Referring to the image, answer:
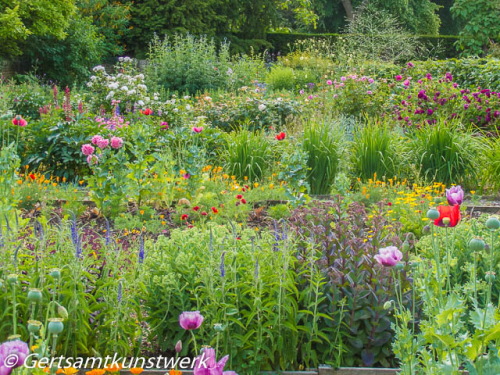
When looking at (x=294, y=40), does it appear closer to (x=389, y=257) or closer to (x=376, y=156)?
(x=376, y=156)

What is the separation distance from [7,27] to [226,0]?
367 inches

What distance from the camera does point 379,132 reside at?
20.1ft

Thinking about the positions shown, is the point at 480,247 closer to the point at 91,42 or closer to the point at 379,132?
the point at 379,132

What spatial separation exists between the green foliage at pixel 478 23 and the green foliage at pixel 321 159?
15301 mm

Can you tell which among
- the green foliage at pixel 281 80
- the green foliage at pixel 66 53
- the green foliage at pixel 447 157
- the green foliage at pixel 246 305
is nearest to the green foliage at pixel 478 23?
the green foliage at pixel 281 80

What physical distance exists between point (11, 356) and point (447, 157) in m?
5.62

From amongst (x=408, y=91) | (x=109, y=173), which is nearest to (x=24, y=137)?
(x=109, y=173)

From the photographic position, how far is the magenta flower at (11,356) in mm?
1185

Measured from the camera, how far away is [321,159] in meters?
5.88

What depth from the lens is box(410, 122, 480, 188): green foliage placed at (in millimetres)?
6027

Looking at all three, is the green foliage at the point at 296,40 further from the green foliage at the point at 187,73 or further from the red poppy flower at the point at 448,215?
the red poppy flower at the point at 448,215

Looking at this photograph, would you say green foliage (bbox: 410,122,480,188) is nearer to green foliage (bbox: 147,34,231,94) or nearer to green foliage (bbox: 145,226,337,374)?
green foliage (bbox: 145,226,337,374)

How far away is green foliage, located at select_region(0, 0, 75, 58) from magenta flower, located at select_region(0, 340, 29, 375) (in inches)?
488

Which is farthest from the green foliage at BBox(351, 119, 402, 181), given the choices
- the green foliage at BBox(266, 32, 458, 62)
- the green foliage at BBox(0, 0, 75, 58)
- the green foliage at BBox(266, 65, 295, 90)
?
the green foliage at BBox(266, 32, 458, 62)
